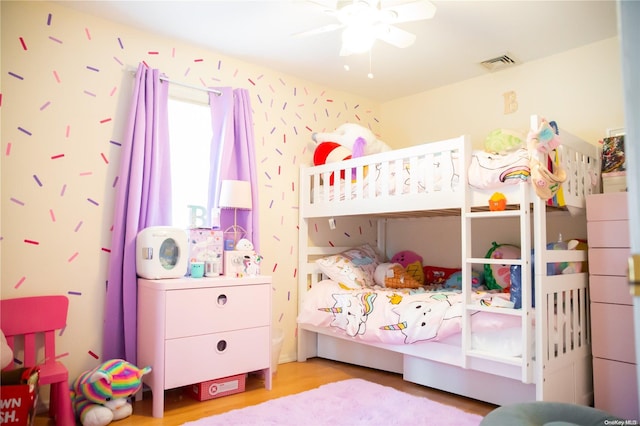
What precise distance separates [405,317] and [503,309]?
1.93 feet

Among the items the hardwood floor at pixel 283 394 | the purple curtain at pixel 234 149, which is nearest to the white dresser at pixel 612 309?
the hardwood floor at pixel 283 394

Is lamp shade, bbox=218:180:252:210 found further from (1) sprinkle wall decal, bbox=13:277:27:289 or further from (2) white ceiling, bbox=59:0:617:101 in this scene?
(1) sprinkle wall decal, bbox=13:277:27:289

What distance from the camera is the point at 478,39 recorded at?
9.53ft

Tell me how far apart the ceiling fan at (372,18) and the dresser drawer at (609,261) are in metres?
1.58

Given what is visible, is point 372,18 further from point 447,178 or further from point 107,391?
point 107,391

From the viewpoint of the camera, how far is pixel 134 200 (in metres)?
2.59

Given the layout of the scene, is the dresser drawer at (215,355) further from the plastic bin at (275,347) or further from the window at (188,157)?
the window at (188,157)

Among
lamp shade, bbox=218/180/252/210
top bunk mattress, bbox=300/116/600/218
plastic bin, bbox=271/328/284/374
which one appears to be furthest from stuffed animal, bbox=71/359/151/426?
top bunk mattress, bbox=300/116/600/218

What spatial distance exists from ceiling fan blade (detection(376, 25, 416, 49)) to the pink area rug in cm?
200

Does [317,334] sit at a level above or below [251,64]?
below

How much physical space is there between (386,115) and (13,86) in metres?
3.02

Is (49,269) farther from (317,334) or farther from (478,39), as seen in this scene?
(478,39)

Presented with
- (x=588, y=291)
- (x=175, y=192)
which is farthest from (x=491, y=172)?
(x=175, y=192)

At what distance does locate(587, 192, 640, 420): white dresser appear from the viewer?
229 centimetres
